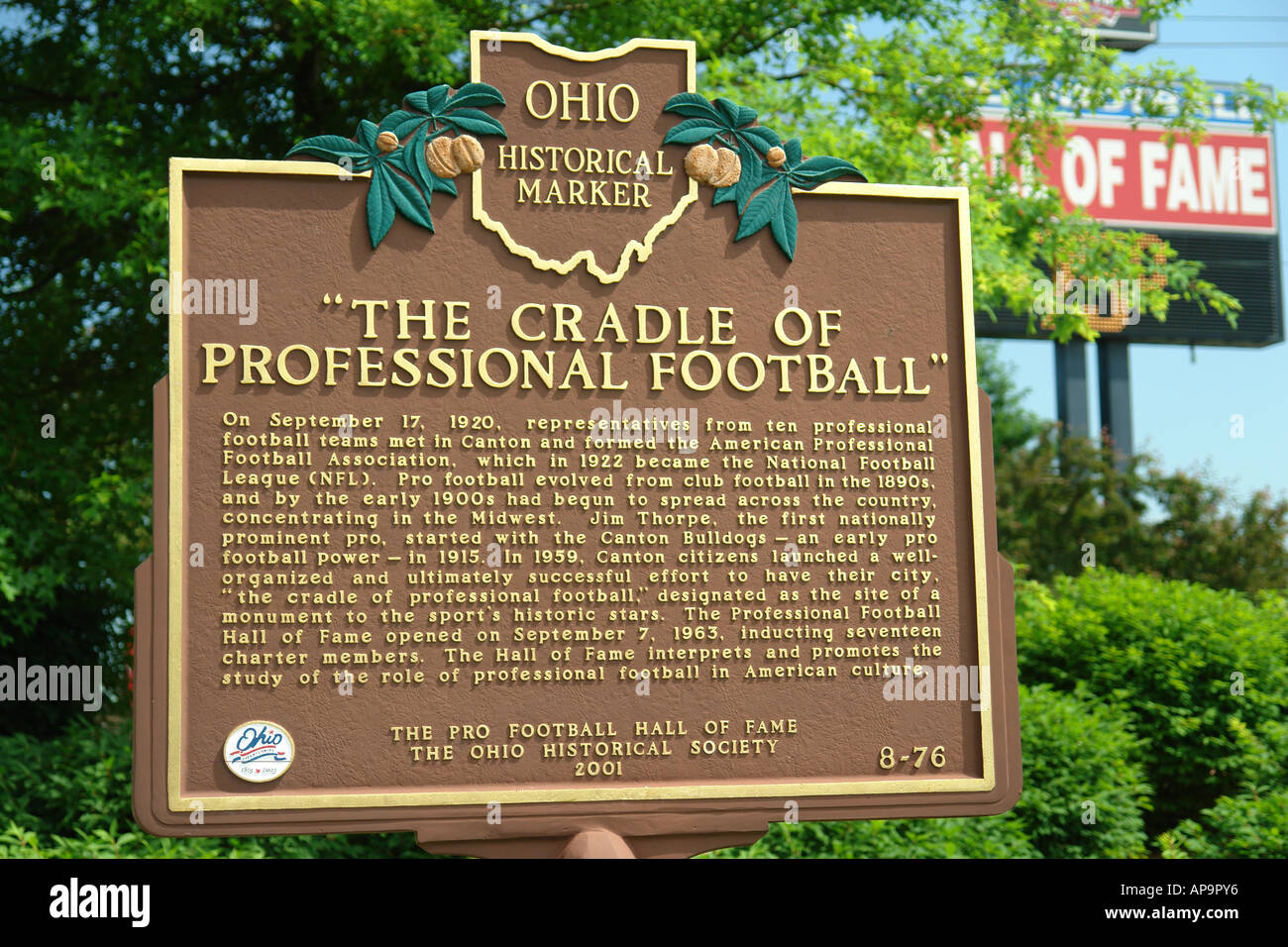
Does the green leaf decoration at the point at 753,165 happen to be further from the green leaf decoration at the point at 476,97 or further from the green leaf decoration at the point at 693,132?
the green leaf decoration at the point at 476,97

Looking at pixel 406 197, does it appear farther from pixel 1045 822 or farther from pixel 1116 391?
pixel 1116 391

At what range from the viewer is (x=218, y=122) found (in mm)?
10750

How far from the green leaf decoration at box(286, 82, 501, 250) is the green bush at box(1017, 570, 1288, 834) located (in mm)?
7063

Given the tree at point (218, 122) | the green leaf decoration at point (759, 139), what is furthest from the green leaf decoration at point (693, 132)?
the tree at point (218, 122)

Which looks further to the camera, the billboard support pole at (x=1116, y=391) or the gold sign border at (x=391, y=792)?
the billboard support pole at (x=1116, y=391)

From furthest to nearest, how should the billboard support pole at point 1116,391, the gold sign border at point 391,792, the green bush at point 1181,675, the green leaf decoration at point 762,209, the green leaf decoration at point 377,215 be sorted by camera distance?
the billboard support pole at point 1116,391 → the green bush at point 1181,675 → the green leaf decoration at point 762,209 → the green leaf decoration at point 377,215 → the gold sign border at point 391,792

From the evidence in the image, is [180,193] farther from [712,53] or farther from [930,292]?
[712,53]

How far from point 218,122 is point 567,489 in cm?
743

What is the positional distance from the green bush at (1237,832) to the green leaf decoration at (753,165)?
5.72 meters

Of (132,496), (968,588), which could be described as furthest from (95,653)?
(968,588)

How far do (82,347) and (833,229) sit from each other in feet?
26.3

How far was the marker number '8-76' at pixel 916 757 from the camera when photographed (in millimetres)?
5262

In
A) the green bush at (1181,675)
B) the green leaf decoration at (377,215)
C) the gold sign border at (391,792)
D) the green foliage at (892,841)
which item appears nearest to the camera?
the gold sign border at (391,792)

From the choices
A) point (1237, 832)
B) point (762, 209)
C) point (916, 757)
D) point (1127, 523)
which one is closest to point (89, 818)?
point (916, 757)
